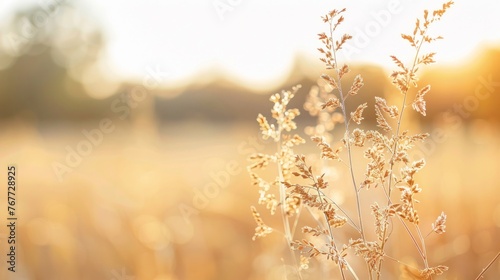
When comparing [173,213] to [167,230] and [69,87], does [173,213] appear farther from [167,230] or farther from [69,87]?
[69,87]

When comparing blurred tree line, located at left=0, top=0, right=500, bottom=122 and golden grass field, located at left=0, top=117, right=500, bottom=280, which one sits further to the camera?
blurred tree line, located at left=0, top=0, right=500, bottom=122

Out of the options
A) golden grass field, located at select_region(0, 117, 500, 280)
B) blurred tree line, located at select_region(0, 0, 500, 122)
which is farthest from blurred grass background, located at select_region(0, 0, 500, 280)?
blurred tree line, located at select_region(0, 0, 500, 122)

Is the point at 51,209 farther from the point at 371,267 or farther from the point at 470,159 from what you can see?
the point at 470,159

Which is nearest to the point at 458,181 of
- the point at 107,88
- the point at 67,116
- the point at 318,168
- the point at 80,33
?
the point at 318,168

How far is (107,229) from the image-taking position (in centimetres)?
310

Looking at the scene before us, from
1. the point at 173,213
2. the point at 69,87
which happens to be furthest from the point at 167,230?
the point at 69,87

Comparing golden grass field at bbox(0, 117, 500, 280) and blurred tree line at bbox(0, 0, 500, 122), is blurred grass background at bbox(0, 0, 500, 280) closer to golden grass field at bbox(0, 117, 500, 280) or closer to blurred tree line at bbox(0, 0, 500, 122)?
golden grass field at bbox(0, 117, 500, 280)

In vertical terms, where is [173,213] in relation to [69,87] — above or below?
below

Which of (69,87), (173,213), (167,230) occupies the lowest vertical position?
(167,230)

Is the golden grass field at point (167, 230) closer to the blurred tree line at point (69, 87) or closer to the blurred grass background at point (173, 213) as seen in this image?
the blurred grass background at point (173, 213)

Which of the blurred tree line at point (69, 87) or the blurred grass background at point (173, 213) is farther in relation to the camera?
the blurred tree line at point (69, 87)

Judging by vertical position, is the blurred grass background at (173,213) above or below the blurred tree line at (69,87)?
below

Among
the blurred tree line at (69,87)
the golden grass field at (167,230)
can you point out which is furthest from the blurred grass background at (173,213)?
the blurred tree line at (69,87)

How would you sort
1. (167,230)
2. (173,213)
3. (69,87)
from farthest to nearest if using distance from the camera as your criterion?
(69,87)
(173,213)
(167,230)
